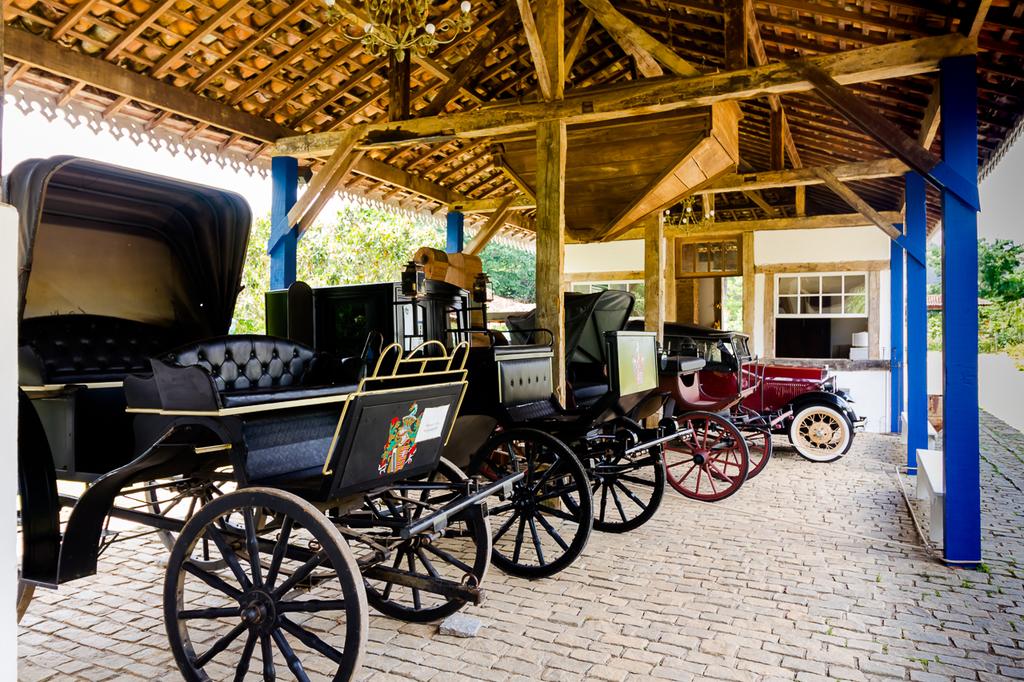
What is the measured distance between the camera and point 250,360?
3836mm

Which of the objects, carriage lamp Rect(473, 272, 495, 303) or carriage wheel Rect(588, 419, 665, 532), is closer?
carriage wheel Rect(588, 419, 665, 532)

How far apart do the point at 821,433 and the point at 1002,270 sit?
3.99 metres

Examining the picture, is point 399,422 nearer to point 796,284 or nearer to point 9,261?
point 9,261

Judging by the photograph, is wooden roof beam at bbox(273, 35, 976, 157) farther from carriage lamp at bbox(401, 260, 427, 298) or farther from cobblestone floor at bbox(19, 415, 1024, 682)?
cobblestone floor at bbox(19, 415, 1024, 682)

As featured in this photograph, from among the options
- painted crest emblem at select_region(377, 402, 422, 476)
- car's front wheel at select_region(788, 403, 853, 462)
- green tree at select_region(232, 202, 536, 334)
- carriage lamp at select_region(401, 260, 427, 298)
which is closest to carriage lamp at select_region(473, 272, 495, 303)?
carriage lamp at select_region(401, 260, 427, 298)

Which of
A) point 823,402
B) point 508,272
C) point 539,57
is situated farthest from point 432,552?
point 508,272

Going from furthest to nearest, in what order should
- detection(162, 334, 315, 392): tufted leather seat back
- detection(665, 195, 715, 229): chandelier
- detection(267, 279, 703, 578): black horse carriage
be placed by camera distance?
detection(665, 195, 715, 229): chandelier, detection(267, 279, 703, 578): black horse carriage, detection(162, 334, 315, 392): tufted leather seat back

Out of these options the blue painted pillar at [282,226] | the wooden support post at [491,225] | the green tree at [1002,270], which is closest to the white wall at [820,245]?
the green tree at [1002,270]

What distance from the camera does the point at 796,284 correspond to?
13039mm

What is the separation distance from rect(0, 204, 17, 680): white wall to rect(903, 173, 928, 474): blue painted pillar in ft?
25.8

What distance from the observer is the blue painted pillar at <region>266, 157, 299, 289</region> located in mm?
7425

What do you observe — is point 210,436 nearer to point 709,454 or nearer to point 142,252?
point 142,252

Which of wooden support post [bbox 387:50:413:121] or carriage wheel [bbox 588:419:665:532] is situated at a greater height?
wooden support post [bbox 387:50:413:121]

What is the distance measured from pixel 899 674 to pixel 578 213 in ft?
20.4
